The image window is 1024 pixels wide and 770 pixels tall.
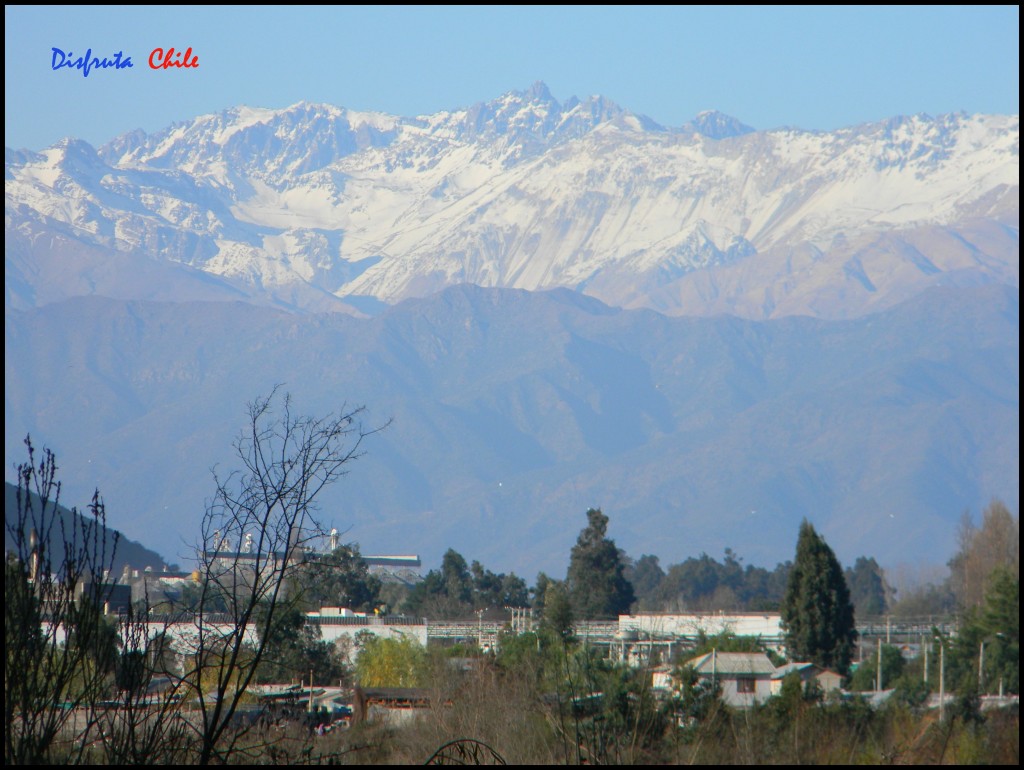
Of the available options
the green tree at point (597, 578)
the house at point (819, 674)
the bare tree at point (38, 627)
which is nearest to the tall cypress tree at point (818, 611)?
the house at point (819, 674)

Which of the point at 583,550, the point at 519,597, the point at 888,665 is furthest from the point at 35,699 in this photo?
the point at 519,597

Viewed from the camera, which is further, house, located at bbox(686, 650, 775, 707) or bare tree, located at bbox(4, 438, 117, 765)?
house, located at bbox(686, 650, 775, 707)

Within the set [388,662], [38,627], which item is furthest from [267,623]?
[388,662]

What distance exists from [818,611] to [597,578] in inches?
1013

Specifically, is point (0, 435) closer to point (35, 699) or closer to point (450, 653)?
point (35, 699)

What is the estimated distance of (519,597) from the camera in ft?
276

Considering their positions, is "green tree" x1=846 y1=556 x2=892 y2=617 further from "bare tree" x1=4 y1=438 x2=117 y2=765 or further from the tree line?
"bare tree" x1=4 y1=438 x2=117 y2=765

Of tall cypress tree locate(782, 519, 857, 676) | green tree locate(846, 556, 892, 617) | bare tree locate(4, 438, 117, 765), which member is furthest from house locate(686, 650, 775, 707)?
green tree locate(846, 556, 892, 617)

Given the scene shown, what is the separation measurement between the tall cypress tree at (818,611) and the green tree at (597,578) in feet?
68.6

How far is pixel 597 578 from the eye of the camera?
73125mm

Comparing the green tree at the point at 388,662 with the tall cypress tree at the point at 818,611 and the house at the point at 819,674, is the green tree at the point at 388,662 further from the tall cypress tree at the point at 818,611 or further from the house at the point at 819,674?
the tall cypress tree at the point at 818,611

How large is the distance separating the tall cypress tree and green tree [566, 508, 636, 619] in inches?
824

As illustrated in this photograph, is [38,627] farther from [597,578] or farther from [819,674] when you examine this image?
[597,578]

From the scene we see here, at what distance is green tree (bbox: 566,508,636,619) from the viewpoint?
7125 centimetres
